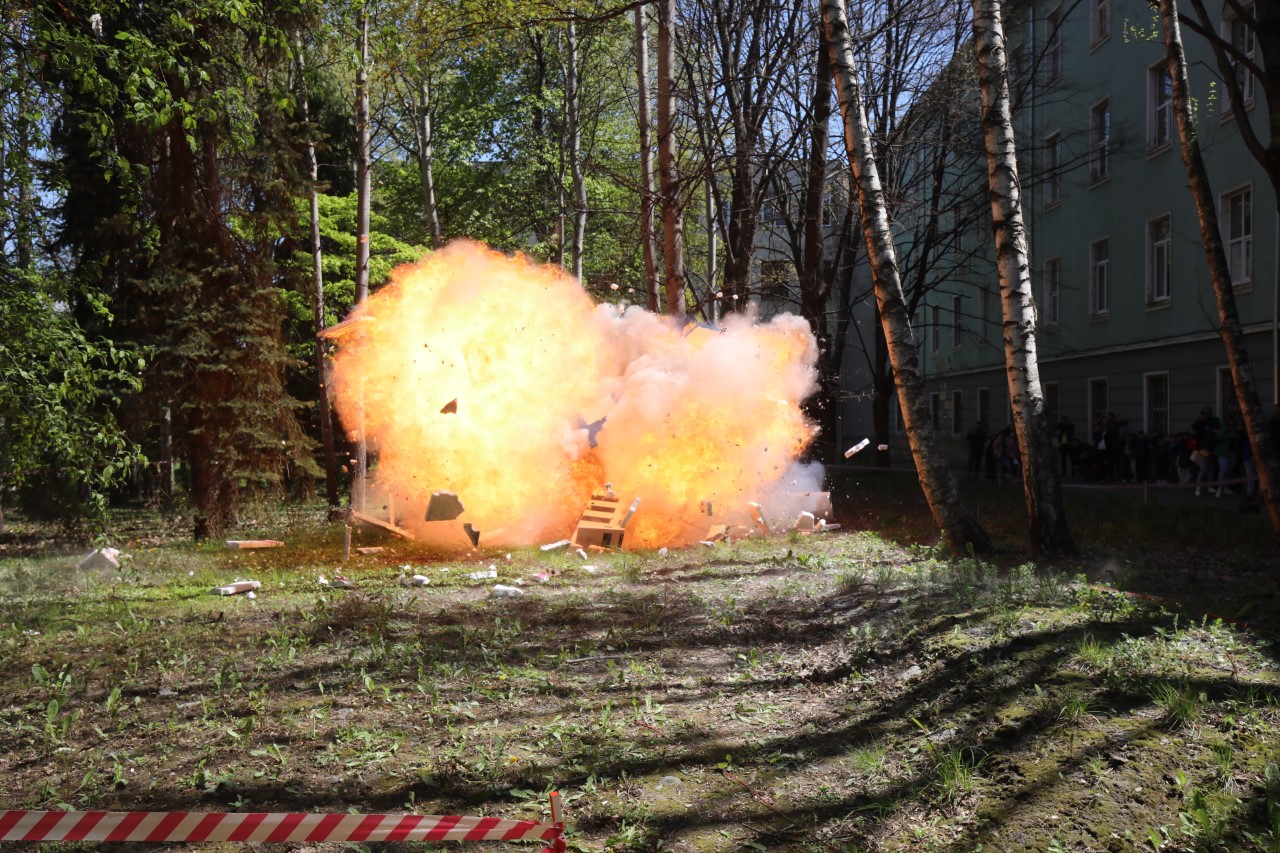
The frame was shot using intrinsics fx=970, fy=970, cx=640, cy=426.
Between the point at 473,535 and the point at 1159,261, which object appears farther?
the point at 1159,261

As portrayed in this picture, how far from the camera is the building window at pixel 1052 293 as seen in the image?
93.8 feet

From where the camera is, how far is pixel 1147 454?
75.2 ft

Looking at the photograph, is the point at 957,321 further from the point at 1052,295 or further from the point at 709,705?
the point at 709,705

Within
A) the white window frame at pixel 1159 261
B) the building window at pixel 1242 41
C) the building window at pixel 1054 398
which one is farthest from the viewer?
the building window at pixel 1054 398

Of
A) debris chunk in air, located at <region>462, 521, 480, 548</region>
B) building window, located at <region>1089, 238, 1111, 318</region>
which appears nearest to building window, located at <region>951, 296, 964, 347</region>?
building window, located at <region>1089, 238, 1111, 318</region>

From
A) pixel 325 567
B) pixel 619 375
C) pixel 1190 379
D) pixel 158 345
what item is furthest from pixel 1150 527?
pixel 158 345

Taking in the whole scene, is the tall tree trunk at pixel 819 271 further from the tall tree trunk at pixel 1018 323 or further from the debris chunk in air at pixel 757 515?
the tall tree trunk at pixel 1018 323

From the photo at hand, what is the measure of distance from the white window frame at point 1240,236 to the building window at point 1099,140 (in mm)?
5089

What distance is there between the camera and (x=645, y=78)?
59.4ft

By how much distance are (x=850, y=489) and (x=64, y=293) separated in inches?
654

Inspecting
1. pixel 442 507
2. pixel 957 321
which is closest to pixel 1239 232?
pixel 957 321

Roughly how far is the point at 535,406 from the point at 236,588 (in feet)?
18.1

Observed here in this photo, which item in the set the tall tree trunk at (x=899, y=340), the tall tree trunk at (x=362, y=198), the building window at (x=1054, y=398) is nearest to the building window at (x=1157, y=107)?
the building window at (x=1054, y=398)

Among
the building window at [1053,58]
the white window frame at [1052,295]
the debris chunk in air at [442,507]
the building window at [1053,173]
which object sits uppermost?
the building window at [1053,58]
